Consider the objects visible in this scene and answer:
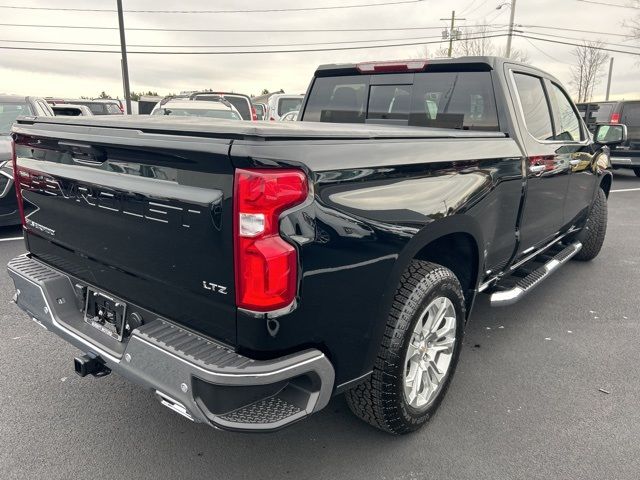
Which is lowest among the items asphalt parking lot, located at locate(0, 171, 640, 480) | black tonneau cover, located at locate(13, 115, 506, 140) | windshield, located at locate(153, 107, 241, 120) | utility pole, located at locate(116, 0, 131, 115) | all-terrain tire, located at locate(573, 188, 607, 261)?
asphalt parking lot, located at locate(0, 171, 640, 480)

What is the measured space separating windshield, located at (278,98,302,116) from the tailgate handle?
11246 millimetres

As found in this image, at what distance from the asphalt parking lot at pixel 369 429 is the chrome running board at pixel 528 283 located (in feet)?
1.45

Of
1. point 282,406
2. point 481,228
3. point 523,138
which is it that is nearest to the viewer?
point 282,406

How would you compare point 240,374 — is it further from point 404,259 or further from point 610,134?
point 610,134

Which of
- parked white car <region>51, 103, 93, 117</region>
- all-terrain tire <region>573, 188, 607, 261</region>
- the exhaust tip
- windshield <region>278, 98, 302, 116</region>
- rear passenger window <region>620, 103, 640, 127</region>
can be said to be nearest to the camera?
the exhaust tip

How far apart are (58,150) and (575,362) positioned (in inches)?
132

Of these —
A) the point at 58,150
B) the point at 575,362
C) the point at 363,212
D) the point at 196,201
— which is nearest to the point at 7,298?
the point at 58,150

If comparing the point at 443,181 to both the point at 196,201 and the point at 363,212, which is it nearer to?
the point at 363,212

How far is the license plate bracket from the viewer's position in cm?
233

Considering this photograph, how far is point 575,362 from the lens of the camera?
11.4ft

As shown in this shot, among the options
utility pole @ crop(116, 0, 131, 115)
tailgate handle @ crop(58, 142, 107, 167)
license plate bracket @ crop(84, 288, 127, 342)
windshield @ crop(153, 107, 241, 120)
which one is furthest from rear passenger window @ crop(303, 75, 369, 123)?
utility pole @ crop(116, 0, 131, 115)

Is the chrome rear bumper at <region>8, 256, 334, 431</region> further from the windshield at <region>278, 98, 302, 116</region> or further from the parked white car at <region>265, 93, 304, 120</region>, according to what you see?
the windshield at <region>278, 98, 302, 116</region>

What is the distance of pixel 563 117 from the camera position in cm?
429

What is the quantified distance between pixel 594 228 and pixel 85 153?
5.09m
